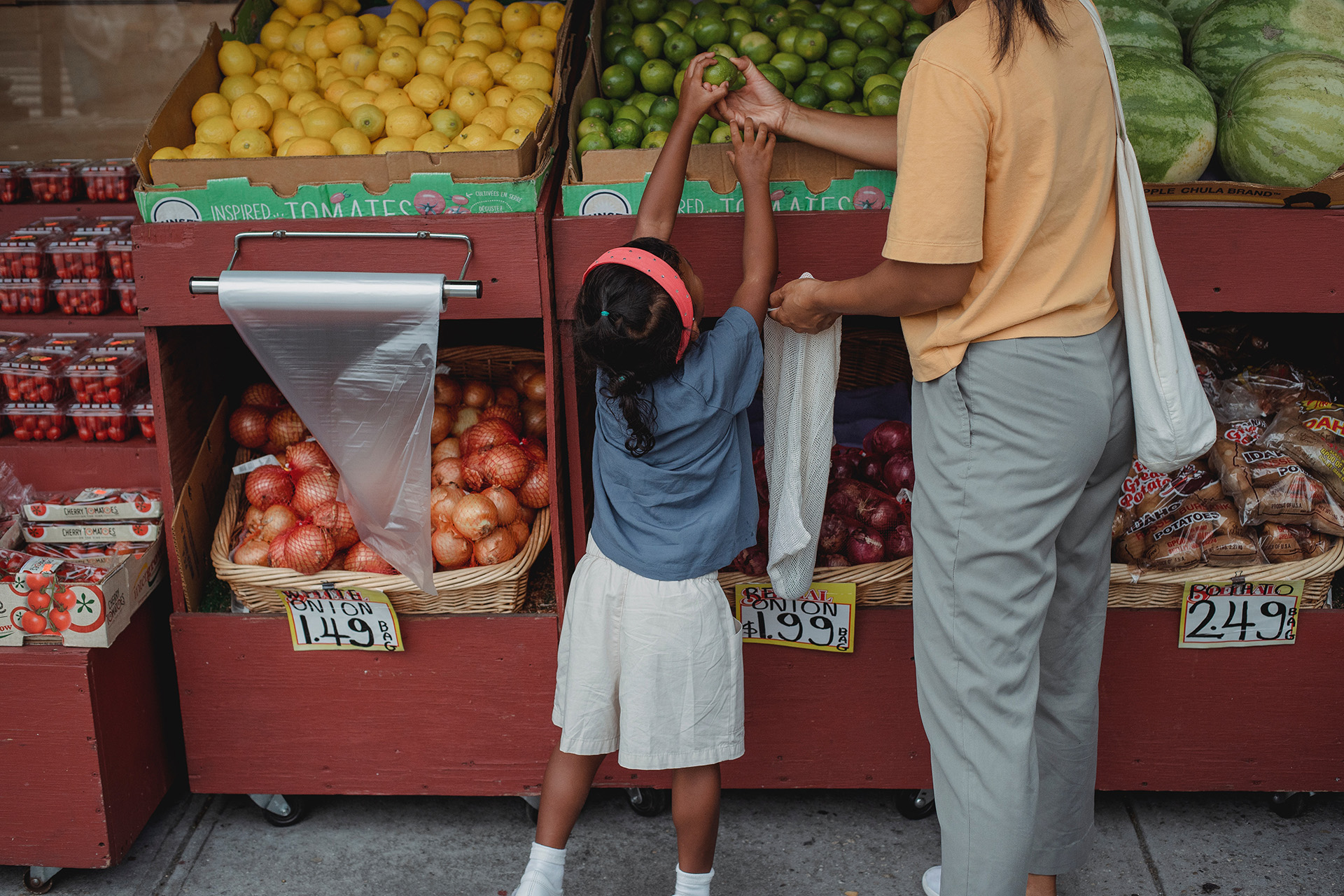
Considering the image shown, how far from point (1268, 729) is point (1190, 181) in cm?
135

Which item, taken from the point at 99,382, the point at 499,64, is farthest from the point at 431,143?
the point at 99,382

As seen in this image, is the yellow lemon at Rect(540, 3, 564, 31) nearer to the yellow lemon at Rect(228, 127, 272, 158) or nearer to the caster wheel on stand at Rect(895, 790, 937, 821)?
the yellow lemon at Rect(228, 127, 272, 158)

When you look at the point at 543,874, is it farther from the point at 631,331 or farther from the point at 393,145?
the point at 393,145

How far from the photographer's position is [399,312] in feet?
7.01

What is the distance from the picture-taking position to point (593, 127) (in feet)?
7.90

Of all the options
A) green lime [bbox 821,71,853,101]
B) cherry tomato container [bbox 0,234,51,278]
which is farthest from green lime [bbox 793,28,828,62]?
cherry tomato container [bbox 0,234,51,278]

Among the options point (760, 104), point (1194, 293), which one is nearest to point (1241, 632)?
point (1194, 293)

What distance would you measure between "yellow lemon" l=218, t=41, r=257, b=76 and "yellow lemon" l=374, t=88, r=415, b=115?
410 millimetres

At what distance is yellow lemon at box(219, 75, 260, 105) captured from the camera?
2.66m

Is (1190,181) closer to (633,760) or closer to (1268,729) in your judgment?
(1268,729)

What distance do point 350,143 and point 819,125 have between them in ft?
3.66

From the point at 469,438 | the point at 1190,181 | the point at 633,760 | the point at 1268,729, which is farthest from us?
the point at 469,438

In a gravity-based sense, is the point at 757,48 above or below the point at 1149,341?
above

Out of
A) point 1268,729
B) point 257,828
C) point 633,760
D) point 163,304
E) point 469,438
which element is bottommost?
point 257,828
